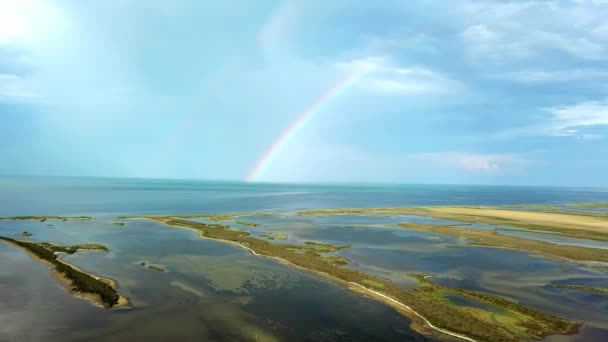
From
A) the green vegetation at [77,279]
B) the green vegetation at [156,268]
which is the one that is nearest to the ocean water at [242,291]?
the green vegetation at [156,268]

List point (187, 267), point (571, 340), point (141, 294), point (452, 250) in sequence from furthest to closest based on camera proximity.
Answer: point (452, 250), point (187, 267), point (141, 294), point (571, 340)

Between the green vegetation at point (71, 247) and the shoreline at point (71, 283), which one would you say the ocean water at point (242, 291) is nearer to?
the shoreline at point (71, 283)

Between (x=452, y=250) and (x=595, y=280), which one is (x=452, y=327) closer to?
(x=595, y=280)

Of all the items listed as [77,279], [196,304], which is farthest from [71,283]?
[196,304]

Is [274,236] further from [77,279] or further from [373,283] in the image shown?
[77,279]

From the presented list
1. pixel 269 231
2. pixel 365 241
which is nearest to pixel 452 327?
pixel 365 241

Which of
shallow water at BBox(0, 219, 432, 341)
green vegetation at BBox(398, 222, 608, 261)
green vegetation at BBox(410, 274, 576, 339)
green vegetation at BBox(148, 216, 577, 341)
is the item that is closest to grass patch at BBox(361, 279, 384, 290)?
green vegetation at BBox(148, 216, 577, 341)

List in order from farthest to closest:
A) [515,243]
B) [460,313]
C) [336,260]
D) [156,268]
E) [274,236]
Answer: [274,236] < [515,243] < [336,260] < [156,268] < [460,313]
